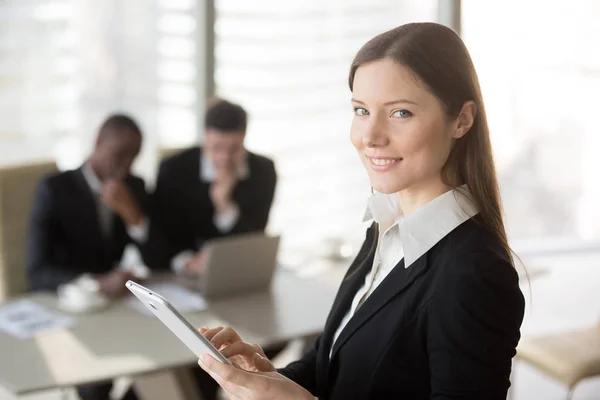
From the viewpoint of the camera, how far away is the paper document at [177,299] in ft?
10.3

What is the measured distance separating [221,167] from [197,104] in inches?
56.1

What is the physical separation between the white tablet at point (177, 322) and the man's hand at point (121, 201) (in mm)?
2188

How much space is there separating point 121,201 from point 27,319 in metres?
0.87

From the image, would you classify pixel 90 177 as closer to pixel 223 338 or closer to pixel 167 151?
pixel 167 151

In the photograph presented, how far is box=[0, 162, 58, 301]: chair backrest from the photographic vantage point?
376 cm

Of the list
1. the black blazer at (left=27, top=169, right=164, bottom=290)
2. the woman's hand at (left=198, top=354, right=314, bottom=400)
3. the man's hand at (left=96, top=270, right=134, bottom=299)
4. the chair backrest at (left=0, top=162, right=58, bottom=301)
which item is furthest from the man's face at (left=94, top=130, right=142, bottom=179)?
the woman's hand at (left=198, top=354, right=314, bottom=400)

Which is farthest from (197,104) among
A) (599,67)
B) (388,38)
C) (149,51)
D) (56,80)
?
(388,38)

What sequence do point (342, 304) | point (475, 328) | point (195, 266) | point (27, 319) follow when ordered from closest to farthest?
point (475, 328)
point (342, 304)
point (27, 319)
point (195, 266)

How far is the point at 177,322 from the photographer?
1558mm

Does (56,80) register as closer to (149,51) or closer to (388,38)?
(149,51)

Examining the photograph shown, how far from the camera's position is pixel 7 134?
4.90 meters

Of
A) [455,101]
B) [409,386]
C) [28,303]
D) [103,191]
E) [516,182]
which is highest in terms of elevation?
[455,101]

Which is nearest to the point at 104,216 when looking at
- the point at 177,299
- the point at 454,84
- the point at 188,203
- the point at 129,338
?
the point at 188,203

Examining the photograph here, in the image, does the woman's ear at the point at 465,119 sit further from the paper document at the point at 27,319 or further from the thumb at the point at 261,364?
the paper document at the point at 27,319
